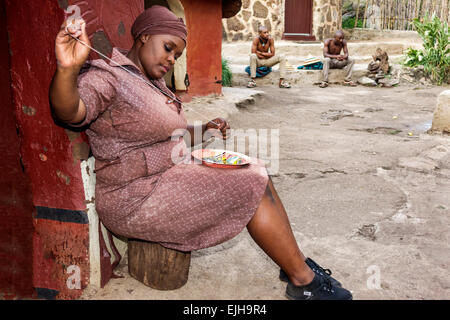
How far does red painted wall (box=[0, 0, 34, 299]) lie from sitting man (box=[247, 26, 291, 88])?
8.27m

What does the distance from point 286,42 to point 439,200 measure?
11.0m

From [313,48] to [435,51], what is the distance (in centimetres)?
374

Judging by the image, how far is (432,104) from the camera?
793 cm

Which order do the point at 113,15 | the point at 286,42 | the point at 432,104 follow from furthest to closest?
the point at 286,42
the point at 432,104
the point at 113,15

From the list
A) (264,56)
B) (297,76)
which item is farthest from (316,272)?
(297,76)

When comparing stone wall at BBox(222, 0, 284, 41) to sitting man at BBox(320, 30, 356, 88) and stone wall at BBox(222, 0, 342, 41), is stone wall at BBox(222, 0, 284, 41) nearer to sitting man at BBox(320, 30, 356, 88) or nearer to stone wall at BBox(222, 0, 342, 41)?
stone wall at BBox(222, 0, 342, 41)

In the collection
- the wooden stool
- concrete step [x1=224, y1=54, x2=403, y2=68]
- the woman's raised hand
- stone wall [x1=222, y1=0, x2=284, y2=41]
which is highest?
stone wall [x1=222, y1=0, x2=284, y2=41]

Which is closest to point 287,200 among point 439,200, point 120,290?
point 439,200

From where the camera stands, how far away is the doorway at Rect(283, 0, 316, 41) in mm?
14206

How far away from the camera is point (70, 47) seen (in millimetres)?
1421

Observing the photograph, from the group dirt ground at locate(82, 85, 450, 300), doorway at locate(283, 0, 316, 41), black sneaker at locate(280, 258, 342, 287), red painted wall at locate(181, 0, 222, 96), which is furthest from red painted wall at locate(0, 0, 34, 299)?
doorway at locate(283, 0, 316, 41)

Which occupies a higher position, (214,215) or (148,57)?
(148,57)

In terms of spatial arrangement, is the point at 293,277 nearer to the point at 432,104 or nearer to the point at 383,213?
the point at 383,213

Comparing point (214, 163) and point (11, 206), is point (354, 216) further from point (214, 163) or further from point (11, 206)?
point (11, 206)
